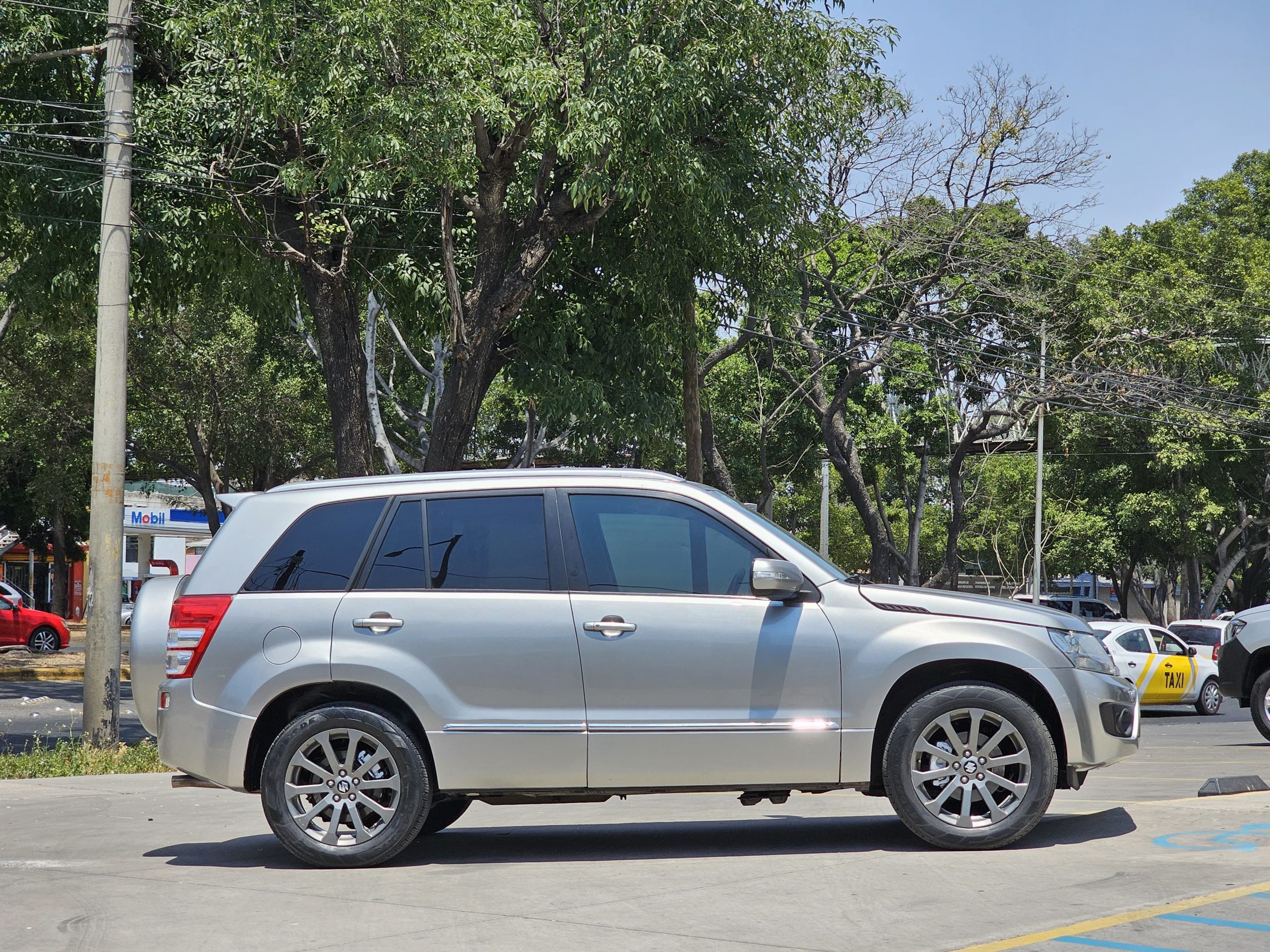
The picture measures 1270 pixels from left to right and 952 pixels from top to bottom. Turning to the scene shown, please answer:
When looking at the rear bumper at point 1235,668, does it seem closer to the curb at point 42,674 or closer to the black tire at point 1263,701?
the black tire at point 1263,701

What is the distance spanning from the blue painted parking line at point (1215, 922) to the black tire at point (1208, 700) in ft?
54.3

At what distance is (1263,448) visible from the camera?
36250 millimetres

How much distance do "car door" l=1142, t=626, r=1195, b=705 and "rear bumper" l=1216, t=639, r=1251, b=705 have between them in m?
6.77

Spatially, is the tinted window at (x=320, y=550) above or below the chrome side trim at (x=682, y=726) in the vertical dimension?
above

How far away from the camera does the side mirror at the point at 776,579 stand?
6.30 m

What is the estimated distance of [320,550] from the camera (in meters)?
6.69

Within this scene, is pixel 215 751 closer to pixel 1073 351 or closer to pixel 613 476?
pixel 613 476

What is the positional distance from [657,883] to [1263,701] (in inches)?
359

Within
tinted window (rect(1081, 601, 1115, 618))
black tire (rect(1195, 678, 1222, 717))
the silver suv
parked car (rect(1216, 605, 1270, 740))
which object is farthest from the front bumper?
tinted window (rect(1081, 601, 1115, 618))

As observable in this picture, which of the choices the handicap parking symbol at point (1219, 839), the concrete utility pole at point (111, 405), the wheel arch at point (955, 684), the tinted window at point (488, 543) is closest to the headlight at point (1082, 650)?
the wheel arch at point (955, 684)

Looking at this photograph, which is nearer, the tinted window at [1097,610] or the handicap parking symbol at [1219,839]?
the handicap parking symbol at [1219,839]

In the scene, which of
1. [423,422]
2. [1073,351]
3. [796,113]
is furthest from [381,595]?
[1073,351]

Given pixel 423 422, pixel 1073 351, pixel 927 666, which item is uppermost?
pixel 1073 351

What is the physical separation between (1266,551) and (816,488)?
1456 cm
